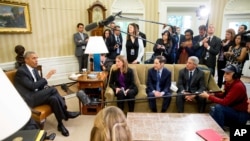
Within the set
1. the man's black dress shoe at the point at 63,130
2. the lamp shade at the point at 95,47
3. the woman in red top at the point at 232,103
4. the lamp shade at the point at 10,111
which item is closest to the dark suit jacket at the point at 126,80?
the lamp shade at the point at 95,47

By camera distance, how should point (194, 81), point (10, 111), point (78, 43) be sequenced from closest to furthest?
point (10, 111)
point (194, 81)
point (78, 43)

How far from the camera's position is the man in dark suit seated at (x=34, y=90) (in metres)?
2.29

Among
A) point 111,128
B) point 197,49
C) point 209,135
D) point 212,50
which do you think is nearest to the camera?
point 111,128

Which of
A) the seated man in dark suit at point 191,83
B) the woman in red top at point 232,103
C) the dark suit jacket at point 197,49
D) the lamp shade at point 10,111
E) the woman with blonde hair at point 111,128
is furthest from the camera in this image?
the dark suit jacket at point 197,49

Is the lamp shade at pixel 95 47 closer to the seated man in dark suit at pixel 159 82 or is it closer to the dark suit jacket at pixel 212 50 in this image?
the seated man in dark suit at pixel 159 82

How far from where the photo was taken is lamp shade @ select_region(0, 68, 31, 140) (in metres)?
0.51

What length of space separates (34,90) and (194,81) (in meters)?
2.20

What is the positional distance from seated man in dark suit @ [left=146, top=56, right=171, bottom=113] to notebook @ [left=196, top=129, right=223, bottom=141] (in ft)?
3.03

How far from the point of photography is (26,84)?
2.28m

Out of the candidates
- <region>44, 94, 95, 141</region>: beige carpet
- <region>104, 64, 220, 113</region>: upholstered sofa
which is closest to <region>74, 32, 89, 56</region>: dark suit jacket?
<region>104, 64, 220, 113</region>: upholstered sofa

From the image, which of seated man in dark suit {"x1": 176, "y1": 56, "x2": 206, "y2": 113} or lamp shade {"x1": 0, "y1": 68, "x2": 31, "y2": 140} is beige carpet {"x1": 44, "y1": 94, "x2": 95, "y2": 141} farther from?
lamp shade {"x1": 0, "y1": 68, "x2": 31, "y2": 140}

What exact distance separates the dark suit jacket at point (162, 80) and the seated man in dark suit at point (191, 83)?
191mm

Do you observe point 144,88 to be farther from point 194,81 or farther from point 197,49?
point 197,49

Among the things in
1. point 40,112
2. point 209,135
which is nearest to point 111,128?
point 209,135
